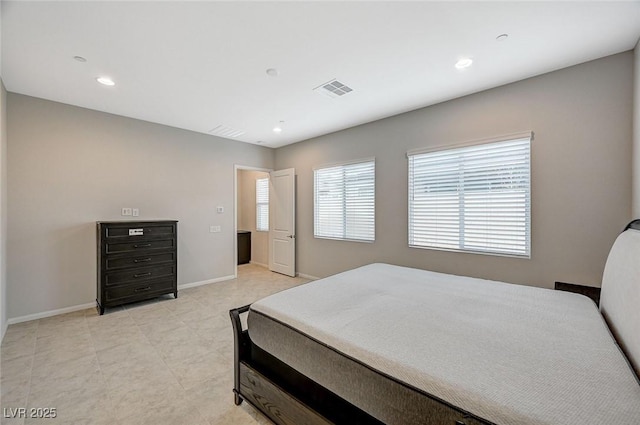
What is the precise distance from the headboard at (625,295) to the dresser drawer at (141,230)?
4.67 metres

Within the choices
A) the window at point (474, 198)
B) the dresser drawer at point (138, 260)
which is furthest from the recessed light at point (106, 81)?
the window at point (474, 198)

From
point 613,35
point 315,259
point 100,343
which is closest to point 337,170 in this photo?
point 315,259

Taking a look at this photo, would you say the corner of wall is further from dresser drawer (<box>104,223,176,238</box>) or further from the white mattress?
dresser drawer (<box>104,223,176,238</box>)

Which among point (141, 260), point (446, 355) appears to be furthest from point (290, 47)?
point (141, 260)

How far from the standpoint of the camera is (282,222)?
18.7 feet

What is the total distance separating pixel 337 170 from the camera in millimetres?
4844

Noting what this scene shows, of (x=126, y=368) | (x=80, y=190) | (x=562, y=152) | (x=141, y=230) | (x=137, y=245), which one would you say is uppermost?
(x=562, y=152)

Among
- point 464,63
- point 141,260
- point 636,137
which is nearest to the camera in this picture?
point 636,137

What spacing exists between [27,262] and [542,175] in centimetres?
612

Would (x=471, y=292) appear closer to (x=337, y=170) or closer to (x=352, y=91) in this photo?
(x=352, y=91)

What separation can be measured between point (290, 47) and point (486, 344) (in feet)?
8.50

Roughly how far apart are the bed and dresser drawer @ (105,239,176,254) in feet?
9.27

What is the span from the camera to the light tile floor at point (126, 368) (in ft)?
5.82

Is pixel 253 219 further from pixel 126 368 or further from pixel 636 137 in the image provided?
pixel 636 137
